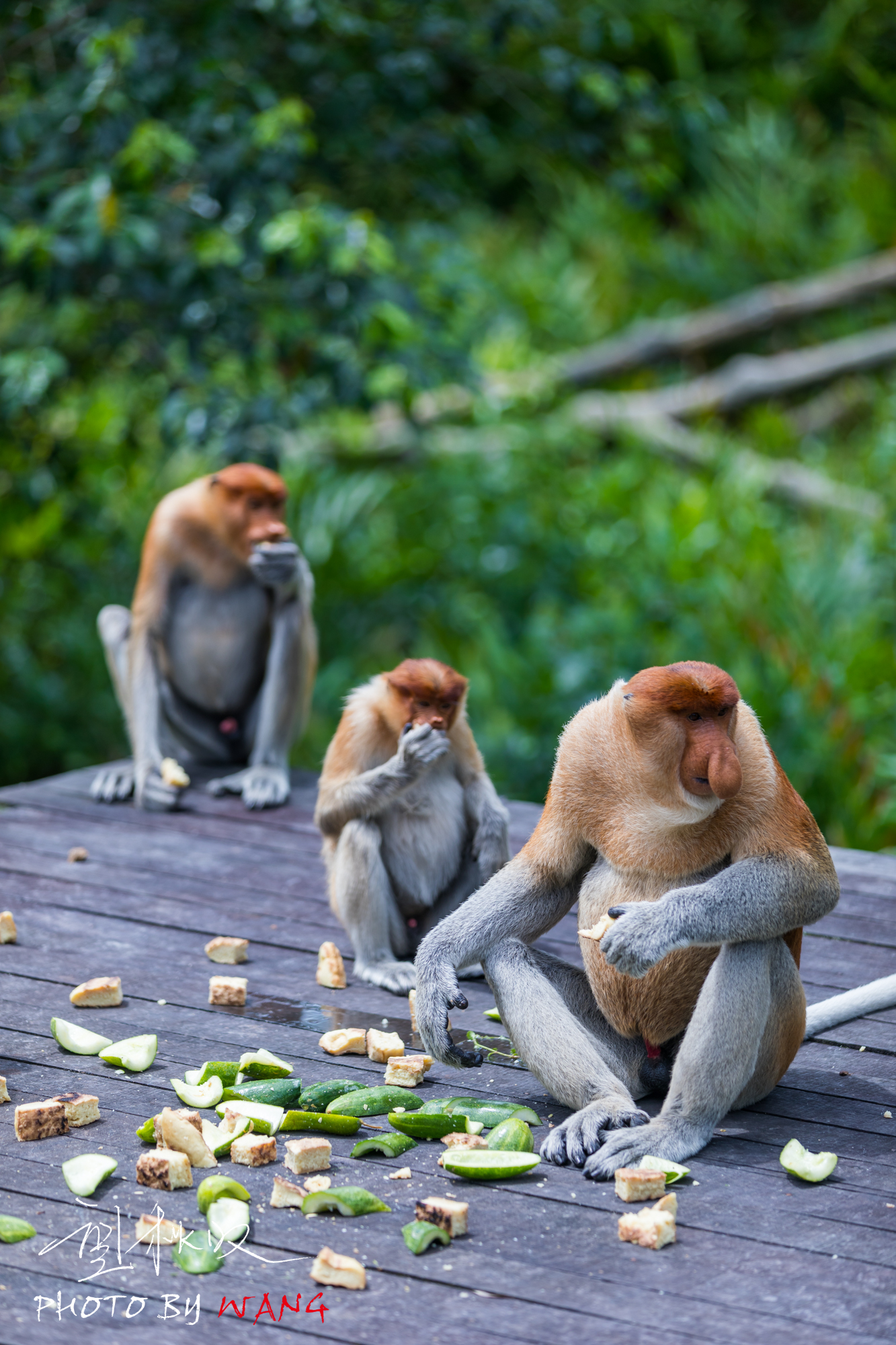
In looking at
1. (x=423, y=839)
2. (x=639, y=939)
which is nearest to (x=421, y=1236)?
(x=639, y=939)

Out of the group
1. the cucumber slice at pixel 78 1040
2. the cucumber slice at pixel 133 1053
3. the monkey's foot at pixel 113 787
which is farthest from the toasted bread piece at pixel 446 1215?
the monkey's foot at pixel 113 787

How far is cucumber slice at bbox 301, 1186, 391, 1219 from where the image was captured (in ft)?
8.13

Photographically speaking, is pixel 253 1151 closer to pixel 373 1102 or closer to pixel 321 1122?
pixel 321 1122

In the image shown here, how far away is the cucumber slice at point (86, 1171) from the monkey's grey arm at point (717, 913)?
951 millimetres

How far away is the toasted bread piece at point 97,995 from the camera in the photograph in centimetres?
340

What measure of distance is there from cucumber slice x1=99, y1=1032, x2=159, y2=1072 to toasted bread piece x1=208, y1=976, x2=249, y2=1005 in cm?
32

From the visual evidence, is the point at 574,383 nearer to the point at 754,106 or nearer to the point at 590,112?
the point at 754,106

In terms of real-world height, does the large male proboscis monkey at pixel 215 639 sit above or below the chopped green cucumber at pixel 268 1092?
below

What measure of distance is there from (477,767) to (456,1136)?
1349 millimetres

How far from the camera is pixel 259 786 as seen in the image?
5203 mm

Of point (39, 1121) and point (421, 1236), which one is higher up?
point (421, 1236)

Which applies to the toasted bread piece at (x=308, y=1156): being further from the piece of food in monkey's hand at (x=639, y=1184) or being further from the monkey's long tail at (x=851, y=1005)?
the monkey's long tail at (x=851, y=1005)

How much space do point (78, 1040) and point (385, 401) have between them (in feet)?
16.1

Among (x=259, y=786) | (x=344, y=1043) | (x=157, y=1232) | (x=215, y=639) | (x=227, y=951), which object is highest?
(x=157, y=1232)
